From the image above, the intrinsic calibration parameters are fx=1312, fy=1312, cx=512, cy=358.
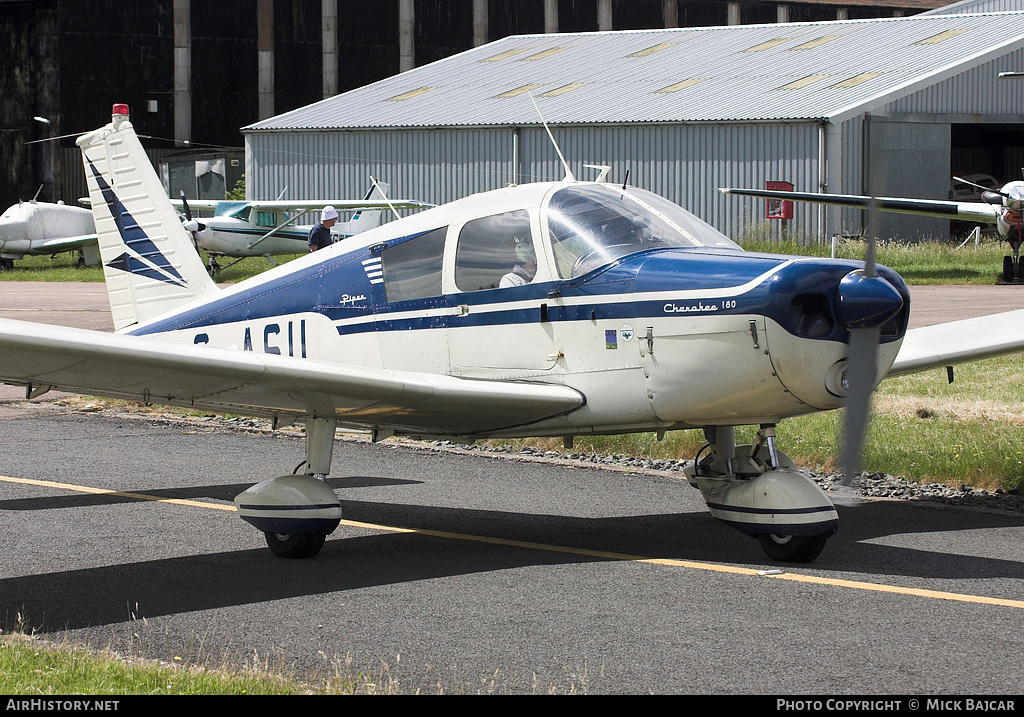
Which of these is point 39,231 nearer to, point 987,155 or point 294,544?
point 294,544

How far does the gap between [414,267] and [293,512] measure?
1.75 meters

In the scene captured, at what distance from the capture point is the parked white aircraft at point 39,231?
1607 inches

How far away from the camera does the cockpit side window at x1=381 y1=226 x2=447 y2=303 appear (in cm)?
820

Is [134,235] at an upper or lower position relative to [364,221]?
lower

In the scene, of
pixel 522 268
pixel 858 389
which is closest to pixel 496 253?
pixel 522 268

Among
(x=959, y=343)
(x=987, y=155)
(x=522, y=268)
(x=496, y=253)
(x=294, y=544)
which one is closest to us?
(x=294, y=544)

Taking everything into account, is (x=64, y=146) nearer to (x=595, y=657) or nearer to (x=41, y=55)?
(x=41, y=55)

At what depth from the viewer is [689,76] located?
38750mm

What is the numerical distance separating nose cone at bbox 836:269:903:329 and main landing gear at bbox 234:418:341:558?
10.1 ft

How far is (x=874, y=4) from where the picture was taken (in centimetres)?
6244

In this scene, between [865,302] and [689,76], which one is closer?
[865,302]

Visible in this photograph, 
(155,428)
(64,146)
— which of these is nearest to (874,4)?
(64,146)

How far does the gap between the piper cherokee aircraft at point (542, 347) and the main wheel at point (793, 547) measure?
0.01 meters

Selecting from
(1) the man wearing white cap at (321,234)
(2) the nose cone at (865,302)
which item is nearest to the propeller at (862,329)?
(2) the nose cone at (865,302)
